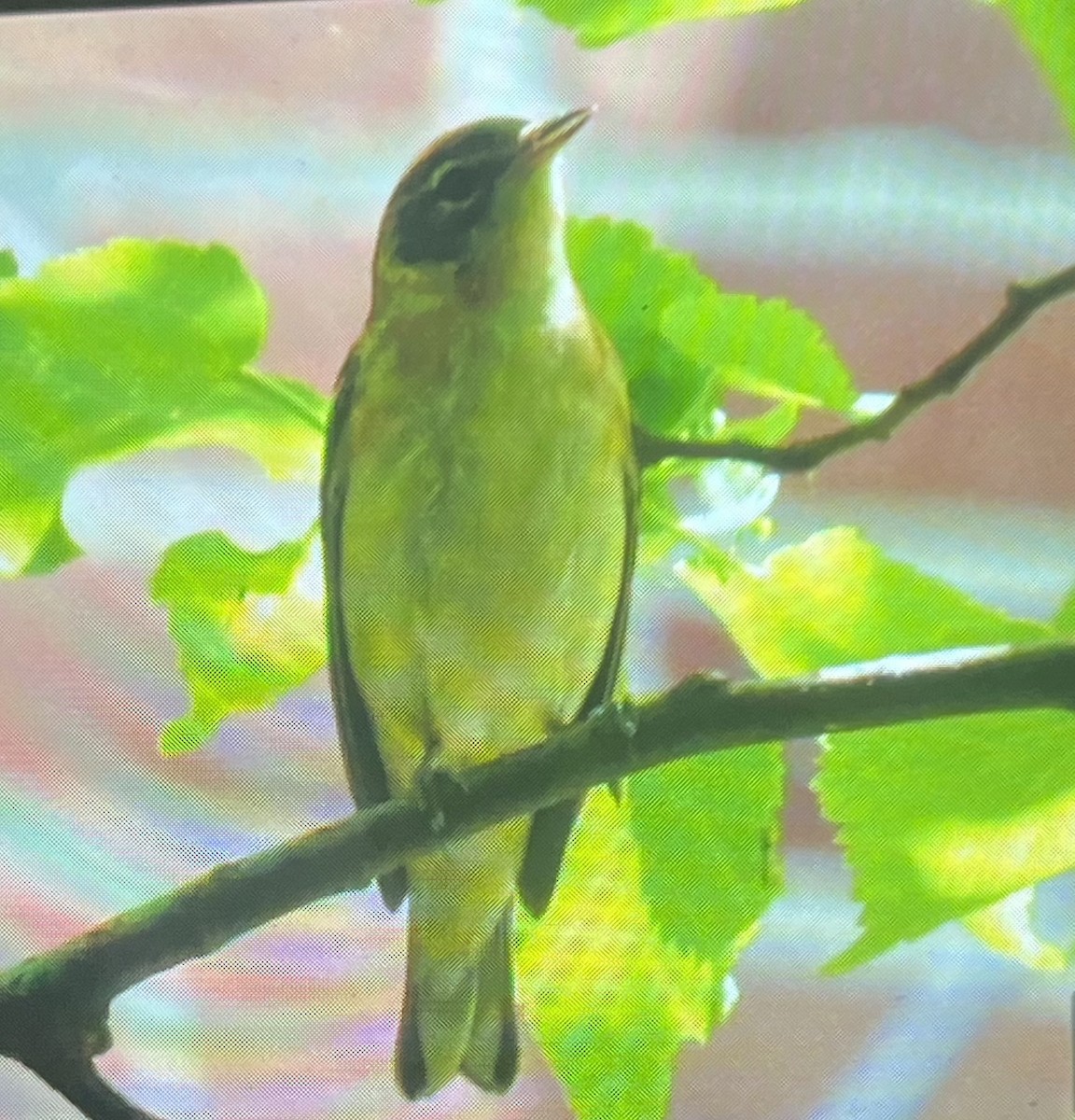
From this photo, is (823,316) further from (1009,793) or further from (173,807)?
(173,807)

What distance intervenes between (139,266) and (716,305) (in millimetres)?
192

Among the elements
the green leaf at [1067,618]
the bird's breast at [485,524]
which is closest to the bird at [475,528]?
the bird's breast at [485,524]

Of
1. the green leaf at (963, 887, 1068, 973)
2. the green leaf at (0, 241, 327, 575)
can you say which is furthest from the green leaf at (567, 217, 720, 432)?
the green leaf at (963, 887, 1068, 973)

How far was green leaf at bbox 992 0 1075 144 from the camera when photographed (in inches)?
11.6

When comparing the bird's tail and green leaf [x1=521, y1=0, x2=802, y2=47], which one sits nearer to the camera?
green leaf [x1=521, y1=0, x2=802, y2=47]

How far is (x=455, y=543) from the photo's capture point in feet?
1.39

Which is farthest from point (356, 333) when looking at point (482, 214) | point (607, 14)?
point (607, 14)

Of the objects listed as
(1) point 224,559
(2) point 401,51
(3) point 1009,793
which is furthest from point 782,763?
(2) point 401,51

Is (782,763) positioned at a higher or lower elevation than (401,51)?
lower

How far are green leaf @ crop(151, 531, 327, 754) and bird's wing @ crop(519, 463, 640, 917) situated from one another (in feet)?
0.34

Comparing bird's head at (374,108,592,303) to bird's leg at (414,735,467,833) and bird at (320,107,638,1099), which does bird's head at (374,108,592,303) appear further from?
bird's leg at (414,735,467,833)

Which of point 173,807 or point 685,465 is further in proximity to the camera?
point 173,807

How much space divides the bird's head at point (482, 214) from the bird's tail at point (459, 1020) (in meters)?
0.24

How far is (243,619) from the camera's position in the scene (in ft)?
1.32
